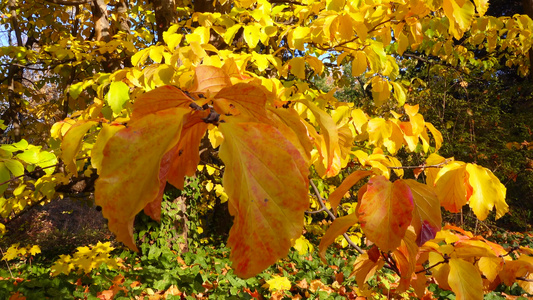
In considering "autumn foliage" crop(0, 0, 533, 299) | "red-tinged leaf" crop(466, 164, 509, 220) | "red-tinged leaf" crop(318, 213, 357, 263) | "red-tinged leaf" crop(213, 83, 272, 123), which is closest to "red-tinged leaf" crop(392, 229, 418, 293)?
"autumn foliage" crop(0, 0, 533, 299)

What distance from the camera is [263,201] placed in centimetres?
30

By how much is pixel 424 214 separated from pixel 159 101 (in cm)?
55

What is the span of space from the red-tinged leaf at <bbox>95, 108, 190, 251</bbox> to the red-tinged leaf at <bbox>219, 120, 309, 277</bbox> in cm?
7

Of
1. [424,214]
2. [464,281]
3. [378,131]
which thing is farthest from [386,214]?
[378,131]

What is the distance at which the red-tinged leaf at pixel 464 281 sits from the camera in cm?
74

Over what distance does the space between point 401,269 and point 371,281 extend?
373cm

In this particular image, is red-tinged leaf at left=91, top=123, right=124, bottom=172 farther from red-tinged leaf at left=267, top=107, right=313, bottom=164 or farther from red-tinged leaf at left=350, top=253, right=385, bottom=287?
red-tinged leaf at left=350, top=253, right=385, bottom=287

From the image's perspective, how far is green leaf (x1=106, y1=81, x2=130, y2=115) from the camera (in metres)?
1.30

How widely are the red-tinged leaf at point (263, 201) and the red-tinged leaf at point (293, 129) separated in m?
0.17

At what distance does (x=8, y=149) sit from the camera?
1.13m

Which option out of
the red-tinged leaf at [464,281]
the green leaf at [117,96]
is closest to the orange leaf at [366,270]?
the red-tinged leaf at [464,281]

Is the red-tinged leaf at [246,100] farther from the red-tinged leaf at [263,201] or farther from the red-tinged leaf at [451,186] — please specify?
the red-tinged leaf at [451,186]

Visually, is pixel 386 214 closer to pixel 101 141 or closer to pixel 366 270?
pixel 366 270

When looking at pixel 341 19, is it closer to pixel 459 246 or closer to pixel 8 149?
pixel 459 246
